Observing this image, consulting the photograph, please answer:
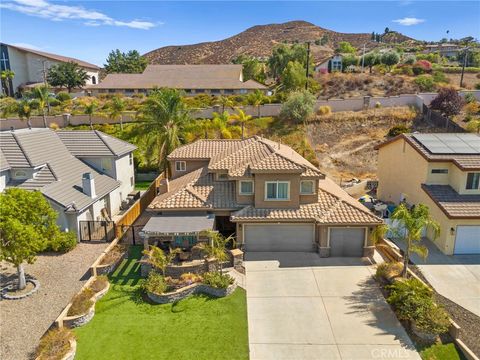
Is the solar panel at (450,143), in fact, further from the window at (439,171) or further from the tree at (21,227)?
the tree at (21,227)

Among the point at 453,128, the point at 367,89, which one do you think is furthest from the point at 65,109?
the point at 453,128

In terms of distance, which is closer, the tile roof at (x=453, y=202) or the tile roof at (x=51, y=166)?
the tile roof at (x=453, y=202)

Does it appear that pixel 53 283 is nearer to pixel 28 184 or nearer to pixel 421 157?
pixel 28 184

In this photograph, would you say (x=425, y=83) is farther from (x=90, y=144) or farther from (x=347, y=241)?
(x=90, y=144)

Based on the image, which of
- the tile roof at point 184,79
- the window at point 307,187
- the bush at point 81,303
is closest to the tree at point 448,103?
the tile roof at point 184,79

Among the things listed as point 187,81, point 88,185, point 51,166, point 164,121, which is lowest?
point 88,185

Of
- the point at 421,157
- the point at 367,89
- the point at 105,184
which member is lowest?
the point at 105,184

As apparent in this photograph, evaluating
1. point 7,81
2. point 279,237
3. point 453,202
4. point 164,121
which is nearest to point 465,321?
point 453,202
